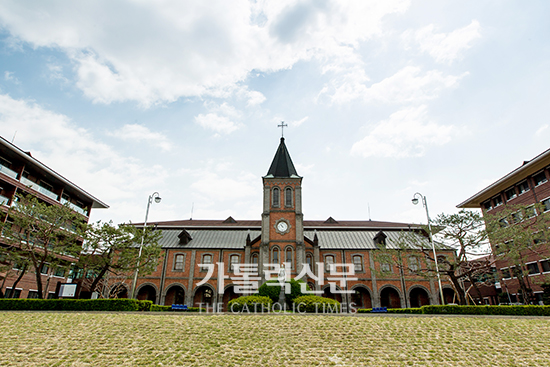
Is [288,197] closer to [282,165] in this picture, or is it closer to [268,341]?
[282,165]

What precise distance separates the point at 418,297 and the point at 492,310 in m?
17.8

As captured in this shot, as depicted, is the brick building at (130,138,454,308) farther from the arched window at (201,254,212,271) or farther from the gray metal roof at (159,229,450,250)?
the gray metal roof at (159,229,450,250)

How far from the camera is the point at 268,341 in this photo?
12.0 meters

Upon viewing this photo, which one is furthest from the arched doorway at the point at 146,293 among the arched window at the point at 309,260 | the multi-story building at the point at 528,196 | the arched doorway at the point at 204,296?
the multi-story building at the point at 528,196

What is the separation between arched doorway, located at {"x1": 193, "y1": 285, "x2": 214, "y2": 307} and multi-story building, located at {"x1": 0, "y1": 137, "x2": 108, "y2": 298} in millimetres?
12128

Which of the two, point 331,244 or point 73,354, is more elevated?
point 331,244

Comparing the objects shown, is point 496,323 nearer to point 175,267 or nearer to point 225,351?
point 225,351

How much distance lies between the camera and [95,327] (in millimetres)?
13281

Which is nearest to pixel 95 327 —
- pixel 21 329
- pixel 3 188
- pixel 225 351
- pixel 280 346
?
pixel 21 329

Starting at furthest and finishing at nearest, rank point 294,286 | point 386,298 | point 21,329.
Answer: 1. point 386,298
2. point 294,286
3. point 21,329

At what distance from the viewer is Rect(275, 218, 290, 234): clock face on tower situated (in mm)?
32938

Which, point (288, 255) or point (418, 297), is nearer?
point (288, 255)

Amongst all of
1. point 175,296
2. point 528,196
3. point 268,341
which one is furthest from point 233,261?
point 528,196

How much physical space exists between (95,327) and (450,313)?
Result: 1757cm
